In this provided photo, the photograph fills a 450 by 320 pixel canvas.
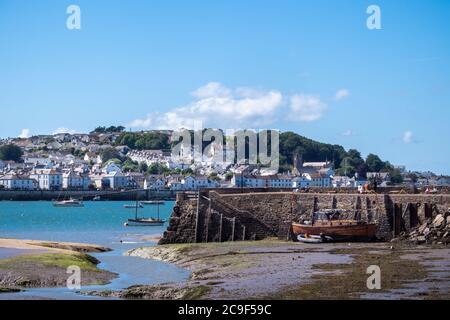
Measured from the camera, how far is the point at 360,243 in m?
48.3

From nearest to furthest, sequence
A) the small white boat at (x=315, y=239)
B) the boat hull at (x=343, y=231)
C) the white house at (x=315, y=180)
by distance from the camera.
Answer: the boat hull at (x=343, y=231), the small white boat at (x=315, y=239), the white house at (x=315, y=180)

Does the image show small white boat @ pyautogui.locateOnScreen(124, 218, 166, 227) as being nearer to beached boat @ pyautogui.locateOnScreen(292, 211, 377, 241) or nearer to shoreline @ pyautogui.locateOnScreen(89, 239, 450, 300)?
beached boat @ pyautogui.locateOnScreen(292, 211, 377, 241)

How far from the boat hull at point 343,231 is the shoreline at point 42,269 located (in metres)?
11.6

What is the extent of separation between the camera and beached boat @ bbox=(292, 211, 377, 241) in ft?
160

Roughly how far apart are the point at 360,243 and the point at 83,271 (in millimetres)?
15423

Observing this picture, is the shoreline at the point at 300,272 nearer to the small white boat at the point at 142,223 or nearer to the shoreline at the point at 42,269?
the shoreline at the point at 42,269

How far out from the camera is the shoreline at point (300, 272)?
105 ft

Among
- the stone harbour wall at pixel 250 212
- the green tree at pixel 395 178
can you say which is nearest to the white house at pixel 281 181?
the green tree at pixel 395 178

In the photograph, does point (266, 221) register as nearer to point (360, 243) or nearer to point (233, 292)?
point (360, 243)

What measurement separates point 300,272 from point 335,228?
498 inches

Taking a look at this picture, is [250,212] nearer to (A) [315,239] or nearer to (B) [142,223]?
(A) [315,239]

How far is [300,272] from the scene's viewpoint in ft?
122
